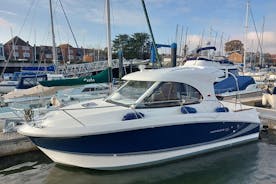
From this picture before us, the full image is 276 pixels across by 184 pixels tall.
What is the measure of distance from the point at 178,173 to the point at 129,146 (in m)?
1.38

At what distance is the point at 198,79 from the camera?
7.01m

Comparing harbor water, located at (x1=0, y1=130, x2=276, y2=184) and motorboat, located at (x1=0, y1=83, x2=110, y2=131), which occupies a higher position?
motorboat, located at (x1=0, y1=83, x2=110, y2=131)

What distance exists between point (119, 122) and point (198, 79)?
2.68m

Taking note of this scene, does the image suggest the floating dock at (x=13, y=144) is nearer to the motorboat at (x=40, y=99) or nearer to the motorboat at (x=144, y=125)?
the motorboat at (x=40, y=99)

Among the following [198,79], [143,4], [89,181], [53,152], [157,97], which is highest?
[143,4]

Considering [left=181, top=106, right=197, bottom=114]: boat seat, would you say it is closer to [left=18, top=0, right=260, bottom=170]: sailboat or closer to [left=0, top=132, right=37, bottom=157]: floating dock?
[left=18, top=0, right=260, bottom=170]: sailboat

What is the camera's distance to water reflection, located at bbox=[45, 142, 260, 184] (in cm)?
579

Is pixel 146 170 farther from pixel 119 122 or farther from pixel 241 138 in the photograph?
pixel 241 138

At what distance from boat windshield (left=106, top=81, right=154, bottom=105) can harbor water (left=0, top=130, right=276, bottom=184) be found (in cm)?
171

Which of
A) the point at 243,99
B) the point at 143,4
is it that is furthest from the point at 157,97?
the point at 243,99

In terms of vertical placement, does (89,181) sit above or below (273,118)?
below

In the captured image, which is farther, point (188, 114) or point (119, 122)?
point (188, 114)

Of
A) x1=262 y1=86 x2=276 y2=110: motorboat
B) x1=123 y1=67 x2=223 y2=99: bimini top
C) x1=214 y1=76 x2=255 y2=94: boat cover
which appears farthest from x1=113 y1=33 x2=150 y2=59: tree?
x1=123 y1=67 x2=223 y2=99: bimini top

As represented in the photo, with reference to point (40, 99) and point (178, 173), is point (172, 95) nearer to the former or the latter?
point (178, 173)
